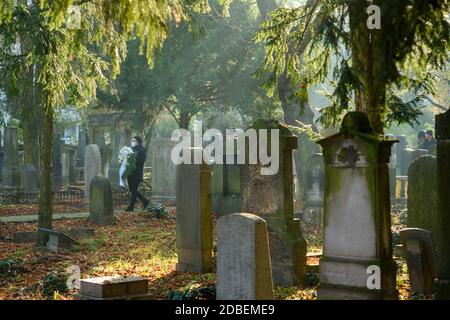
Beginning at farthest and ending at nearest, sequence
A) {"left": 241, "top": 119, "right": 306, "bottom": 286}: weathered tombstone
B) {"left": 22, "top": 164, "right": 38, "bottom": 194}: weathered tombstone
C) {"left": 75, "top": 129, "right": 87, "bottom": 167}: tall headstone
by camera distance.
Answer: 1. {"left": 75, "top": 129, "right": 87, "bottom": 167}: tall headstone
2. {"left": 22, "top": 164, "right": 38, "bottom": 194}: weathered tombstone
3. {"left": 241, "top": 119, "right": 306, "bottom": 286}: weathered tombstone

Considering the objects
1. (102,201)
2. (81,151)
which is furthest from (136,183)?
(81,151)

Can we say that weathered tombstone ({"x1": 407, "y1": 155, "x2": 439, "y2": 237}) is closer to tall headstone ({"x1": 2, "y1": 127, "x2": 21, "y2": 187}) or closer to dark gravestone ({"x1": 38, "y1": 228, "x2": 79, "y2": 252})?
dark gravestone ({"x1": 38, "y1": 228, "x2": 79, "y2": 252})

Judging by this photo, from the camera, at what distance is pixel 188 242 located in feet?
40.3

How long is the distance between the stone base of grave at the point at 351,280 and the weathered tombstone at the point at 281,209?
76.7 inches

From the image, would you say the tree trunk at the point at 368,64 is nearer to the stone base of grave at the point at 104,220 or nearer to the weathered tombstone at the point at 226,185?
the weathered tombstone at the point at 226,185

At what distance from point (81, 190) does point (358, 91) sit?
17.1 metres

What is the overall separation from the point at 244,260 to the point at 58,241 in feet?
23.4

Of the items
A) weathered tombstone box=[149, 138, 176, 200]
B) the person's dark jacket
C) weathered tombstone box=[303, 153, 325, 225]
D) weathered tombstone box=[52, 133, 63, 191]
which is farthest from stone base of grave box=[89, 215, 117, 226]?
weathered tombstone box=[52, 133, 63, 191]

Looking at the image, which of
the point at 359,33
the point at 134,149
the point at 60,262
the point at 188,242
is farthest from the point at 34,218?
the point at 359,33

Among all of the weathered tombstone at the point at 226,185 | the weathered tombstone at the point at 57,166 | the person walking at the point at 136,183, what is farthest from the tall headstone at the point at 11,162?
the weathered tombstone at the point at 226,185

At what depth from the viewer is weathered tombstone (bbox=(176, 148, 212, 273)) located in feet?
39.8

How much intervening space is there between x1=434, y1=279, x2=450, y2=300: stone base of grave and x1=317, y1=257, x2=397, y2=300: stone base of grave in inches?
21.2

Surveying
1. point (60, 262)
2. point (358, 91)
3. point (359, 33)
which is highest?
point (359, 33)
